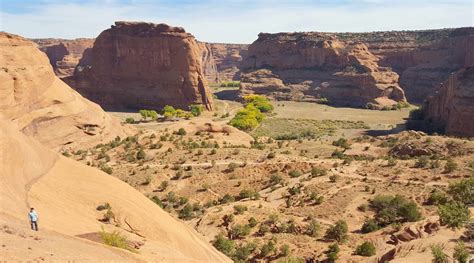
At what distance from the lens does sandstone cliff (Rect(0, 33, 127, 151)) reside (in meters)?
39.8

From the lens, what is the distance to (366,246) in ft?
70.6

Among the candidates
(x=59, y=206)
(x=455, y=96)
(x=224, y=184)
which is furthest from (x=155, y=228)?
(x=455, y=96)

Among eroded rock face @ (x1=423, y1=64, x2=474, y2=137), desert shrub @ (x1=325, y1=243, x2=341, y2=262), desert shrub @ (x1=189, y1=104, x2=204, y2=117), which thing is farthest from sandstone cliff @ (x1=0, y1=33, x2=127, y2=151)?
eroded rock face @ (x1=423, y1=64, x2=474, y2=137)

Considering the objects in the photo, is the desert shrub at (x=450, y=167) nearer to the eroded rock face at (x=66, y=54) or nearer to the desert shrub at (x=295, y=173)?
the desert shrub at (x=295, y=173)

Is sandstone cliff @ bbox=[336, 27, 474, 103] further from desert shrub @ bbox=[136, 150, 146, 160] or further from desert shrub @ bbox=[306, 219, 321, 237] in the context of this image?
desert shrub @ bbox=[306, 219, 321, 237]

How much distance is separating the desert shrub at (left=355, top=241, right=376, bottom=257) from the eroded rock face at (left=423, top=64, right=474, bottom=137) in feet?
147

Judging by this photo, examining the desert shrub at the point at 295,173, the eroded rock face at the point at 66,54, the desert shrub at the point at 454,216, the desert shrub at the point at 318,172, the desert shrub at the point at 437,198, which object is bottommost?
the desert shrub at the point at 295,173

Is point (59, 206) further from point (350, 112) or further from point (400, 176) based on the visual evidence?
point (350, 112)

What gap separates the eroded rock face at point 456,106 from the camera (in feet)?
197

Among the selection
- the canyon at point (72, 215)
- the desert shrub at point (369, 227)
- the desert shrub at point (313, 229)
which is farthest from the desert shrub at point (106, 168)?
the desert shrub at point (369, 227)

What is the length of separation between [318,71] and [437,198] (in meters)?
89.1

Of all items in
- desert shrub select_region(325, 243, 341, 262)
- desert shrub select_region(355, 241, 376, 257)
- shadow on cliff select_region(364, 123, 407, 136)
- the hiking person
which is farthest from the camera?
shadow on cliff select_region(364, 123, 407, 136)

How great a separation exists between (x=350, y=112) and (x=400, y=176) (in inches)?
2467

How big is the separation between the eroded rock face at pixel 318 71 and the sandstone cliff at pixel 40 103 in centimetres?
6706
